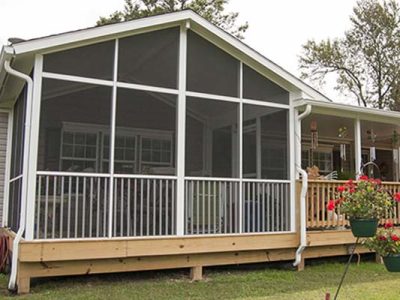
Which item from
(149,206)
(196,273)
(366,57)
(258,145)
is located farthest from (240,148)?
(366,57)

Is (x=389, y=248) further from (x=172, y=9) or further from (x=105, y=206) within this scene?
(x=172, y=9)

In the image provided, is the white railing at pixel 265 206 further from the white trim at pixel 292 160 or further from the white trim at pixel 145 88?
the white trim at pixel 145 88

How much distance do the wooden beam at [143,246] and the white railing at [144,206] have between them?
16 cm

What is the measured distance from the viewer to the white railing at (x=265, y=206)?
7.03 m

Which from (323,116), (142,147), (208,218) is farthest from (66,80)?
(323,116)

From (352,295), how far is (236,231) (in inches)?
75.1

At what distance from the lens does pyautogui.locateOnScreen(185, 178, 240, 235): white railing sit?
258 inches

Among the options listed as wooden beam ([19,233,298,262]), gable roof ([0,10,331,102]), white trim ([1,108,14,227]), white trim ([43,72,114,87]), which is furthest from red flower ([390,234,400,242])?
white trim ([1,108,14,227])

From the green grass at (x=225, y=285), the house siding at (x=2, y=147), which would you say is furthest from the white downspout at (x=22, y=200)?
the house siding at (x=2, y=147)

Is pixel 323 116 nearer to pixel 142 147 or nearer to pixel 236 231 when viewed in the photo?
pixel 236 231

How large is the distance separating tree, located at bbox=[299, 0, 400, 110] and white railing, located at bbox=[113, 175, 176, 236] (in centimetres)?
1981

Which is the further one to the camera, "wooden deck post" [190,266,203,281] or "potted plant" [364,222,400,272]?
"wooden deck post" [190,266,203,281]

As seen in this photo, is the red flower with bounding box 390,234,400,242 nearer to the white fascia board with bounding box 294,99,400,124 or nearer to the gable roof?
the white fascia board with bounding box 294,99,400,124

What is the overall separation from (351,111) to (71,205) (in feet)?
17.9
